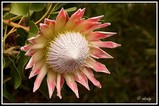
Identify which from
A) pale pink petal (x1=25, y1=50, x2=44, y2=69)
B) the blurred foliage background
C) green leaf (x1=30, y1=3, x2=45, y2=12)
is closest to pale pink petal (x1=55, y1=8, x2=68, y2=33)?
pale pink petal (x1=25, y1=50, x2=44, y2=69)

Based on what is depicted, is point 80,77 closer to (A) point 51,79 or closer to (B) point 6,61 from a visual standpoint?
(A) point 51,79

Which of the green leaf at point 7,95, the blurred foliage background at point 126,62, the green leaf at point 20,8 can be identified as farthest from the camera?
the blurred foliage background at point 126,62

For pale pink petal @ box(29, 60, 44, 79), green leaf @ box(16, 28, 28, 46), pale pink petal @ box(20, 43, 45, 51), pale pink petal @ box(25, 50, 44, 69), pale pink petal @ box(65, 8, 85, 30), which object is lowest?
pale pink petal @ box(29, 60, 44, 79)

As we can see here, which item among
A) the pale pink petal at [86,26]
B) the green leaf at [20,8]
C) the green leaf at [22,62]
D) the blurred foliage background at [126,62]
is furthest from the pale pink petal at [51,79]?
the blurred foliage background at [126,62]

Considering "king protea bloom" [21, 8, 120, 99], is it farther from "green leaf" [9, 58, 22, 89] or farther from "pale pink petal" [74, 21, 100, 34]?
"green leaf" [9, 58, 22, 89]

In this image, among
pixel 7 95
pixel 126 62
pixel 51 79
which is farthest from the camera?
pixel 126 62

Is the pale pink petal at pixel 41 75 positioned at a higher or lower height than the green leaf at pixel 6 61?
lower

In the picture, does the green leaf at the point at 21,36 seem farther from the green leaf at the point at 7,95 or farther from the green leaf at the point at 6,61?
the green leaf at the point at 7,95

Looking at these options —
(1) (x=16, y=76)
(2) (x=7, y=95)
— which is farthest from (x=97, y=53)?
(2) (x=7, y=95)
